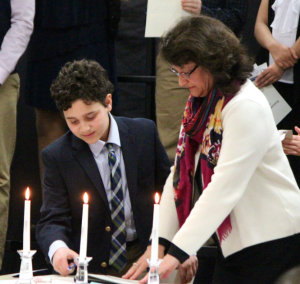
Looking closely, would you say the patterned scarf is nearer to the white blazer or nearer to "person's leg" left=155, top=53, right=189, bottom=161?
the white blazer

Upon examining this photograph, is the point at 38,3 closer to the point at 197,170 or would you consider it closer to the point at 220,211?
the point at 197,170

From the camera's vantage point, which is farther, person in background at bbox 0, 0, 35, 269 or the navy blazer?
person in background at bbox 0, 0, 35, 269

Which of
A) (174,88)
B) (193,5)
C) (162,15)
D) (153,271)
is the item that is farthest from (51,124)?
(153,271)

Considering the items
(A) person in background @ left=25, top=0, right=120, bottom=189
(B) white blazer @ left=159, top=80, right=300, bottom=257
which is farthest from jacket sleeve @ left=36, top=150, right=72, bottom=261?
(A) person in background @ left=25, top=0, right=120, bottom=189

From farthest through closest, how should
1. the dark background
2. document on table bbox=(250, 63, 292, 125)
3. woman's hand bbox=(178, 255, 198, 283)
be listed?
the dark background < document on table bbox=(250, 63, 292, 125) < woman's hand bbox=(178, 255, 198, 283)

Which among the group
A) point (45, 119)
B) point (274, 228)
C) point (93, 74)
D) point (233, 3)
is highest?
point (233, 3)

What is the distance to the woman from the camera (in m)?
1.82

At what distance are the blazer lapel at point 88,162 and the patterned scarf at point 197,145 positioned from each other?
1.21ft

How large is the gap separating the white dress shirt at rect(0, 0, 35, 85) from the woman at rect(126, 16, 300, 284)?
1452 millimetres

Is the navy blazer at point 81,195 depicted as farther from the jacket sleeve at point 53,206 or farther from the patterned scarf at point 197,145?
the patterned scarf at point 197,145

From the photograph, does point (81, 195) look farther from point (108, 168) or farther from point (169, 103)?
point (169, 103)

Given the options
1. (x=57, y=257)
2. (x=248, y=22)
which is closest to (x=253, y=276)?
(x=57, y=257)

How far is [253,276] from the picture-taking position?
6.41ft

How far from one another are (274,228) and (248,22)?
2331mm
